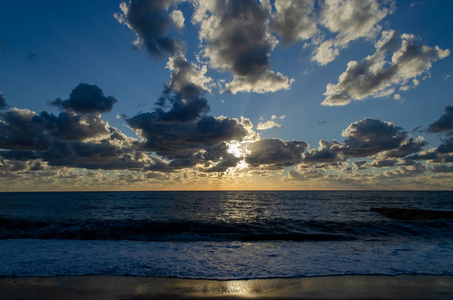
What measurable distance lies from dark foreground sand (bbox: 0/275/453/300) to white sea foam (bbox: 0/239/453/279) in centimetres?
53

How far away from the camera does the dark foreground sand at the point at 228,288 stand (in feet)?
20.1

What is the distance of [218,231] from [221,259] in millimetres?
9058

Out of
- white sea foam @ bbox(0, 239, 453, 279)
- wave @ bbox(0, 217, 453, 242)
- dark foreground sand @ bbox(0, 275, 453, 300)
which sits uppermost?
dark foreground sand @ bbox(0, 275, 453, 300)

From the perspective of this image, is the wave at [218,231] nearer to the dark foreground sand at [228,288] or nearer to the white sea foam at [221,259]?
the white sea foam at [221,259]

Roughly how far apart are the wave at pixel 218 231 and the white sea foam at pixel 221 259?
2912 mm

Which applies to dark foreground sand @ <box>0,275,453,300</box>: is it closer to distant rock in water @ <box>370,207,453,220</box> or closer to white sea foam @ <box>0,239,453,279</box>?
white sea foam @ <box>0,239,453,279</box>

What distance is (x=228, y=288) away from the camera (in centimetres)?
670

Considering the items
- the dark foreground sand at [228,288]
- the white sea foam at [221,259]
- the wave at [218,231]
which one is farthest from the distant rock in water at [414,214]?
the dark foreground sand at [228,288]

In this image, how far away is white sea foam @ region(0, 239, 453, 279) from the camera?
26.8 ft

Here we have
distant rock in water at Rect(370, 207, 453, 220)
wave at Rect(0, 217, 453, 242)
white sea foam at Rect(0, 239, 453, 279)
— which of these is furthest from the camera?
distant rock in water at Rect(370, 207, 453, 220)

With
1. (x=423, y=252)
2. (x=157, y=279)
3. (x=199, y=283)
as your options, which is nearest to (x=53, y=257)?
(x=157, y=279)

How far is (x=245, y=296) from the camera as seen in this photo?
6.13 metres

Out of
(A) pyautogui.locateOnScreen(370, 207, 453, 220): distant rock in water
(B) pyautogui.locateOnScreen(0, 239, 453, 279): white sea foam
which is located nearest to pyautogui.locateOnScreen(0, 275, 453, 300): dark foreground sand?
(B) pyautogui.locateOnScreen(0, 239, 453, 279): white sea foam

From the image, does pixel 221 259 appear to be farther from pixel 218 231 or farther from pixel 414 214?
pixel 414 214
